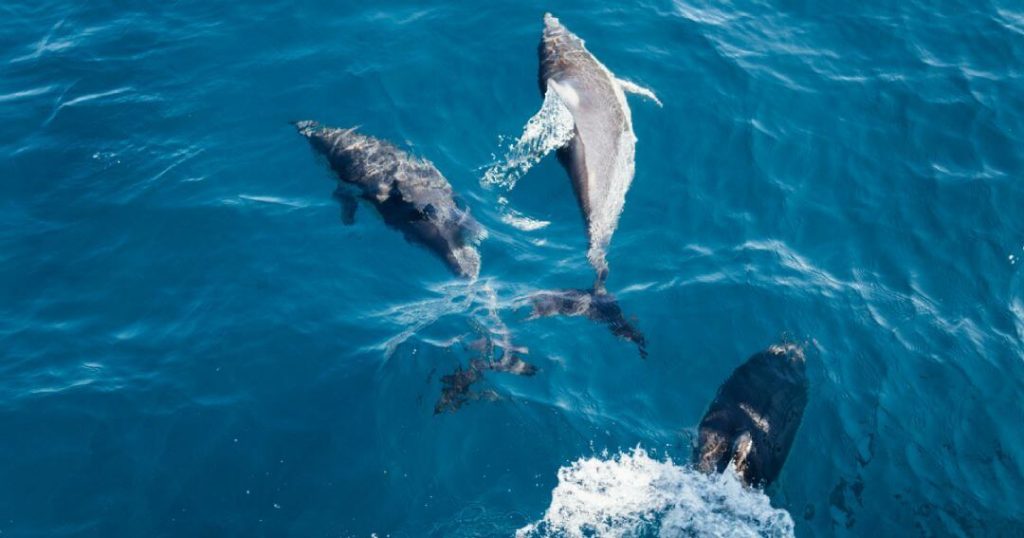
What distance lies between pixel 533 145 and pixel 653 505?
7532 mm

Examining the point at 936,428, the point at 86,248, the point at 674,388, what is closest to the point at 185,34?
the point at 86,248

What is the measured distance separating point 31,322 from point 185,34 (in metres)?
8.20

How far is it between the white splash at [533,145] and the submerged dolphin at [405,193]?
1.16m

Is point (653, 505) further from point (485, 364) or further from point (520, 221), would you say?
point (520, 221)

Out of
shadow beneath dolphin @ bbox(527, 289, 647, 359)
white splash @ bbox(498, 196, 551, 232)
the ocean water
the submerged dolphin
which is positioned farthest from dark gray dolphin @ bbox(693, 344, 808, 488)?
the submerged dolphin

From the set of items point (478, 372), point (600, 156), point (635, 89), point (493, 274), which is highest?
point (635, 89)

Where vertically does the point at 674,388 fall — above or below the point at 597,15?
below

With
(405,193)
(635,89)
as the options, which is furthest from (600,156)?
(405,193)

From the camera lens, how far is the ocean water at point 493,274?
12.5 m

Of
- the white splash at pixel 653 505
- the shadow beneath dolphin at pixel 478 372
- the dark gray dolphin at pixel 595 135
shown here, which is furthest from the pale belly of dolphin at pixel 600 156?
the white splash at pixel 653 505

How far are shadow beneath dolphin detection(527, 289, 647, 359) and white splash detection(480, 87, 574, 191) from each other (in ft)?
9.34

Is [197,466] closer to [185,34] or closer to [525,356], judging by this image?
[525,356]

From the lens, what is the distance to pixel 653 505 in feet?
38.9

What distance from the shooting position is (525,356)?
1398cm
